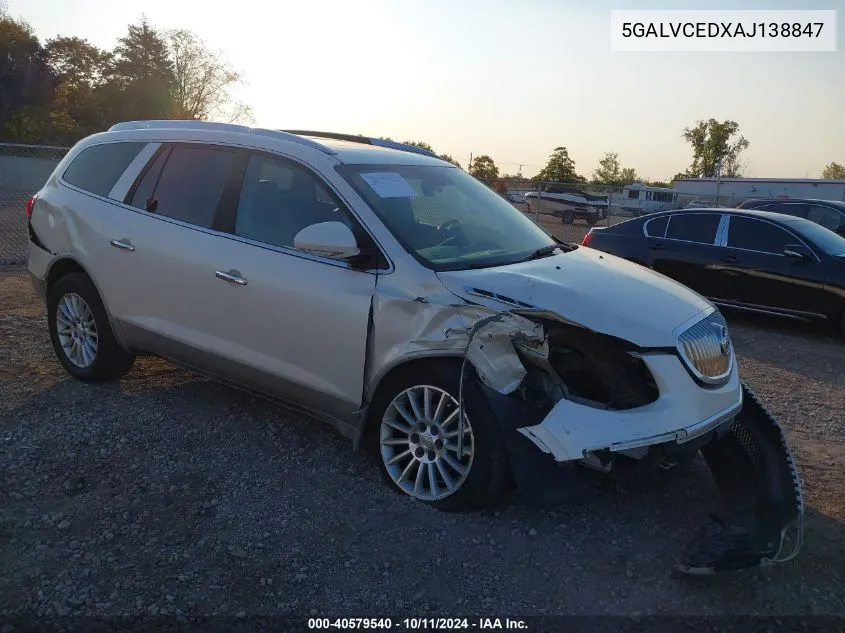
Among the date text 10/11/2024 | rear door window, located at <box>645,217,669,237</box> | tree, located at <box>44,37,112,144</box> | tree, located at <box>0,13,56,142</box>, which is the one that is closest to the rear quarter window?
the date text 10/11/2024

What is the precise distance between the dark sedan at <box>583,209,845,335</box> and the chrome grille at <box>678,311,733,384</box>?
5344 mm

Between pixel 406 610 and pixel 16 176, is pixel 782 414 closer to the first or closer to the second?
pixel 406 610

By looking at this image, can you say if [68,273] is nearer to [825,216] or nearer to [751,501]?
[751,501]

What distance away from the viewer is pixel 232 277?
4152 mm

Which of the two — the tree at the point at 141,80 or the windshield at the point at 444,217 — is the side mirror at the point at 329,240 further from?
the tree at the point at 141,80

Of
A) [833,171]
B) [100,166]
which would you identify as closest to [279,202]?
[100,166]

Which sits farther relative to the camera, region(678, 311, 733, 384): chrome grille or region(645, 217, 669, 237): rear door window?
region(645, 217, 669, 237): rear door window

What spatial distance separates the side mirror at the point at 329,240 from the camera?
3670mm

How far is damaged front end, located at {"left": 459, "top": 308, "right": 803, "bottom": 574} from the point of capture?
3.14 meters

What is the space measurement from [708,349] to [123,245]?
12.1 feet

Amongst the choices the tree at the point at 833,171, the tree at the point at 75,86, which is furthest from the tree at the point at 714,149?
the tree at the point at 75,86

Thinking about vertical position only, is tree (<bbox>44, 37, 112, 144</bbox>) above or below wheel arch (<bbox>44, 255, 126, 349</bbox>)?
above

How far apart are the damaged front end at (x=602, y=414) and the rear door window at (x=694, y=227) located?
20.2 ft

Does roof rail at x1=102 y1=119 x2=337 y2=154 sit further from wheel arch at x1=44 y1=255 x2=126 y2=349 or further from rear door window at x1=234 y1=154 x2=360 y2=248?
wheel arch at x1=44 y1=255 x2=126 y2=349
